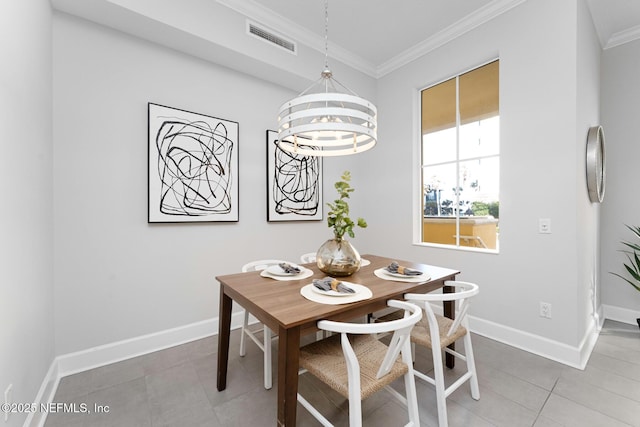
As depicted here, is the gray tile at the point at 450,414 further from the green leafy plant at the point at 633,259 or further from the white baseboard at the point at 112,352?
the green leafy plant at the point at 633,259

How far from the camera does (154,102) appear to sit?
7.54ft

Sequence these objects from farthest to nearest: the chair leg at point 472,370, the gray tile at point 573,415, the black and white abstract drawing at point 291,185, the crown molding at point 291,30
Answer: the black and white abstract drawing at point 291,185 → the crown molding at point 291,30 → the chair leg at point 472,370 → the gray tile at point 573,415

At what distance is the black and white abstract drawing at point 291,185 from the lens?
2.95 meters

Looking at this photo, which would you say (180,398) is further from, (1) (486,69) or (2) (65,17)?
(1) (486,69)

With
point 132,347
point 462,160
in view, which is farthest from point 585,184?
point 132,347

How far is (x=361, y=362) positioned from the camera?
133cm

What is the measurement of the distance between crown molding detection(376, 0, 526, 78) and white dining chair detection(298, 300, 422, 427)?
8.99 ft

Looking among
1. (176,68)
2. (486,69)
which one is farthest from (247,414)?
(486,69)

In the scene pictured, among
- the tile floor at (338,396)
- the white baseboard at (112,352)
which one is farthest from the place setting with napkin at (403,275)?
the white baseboard at (112,352)

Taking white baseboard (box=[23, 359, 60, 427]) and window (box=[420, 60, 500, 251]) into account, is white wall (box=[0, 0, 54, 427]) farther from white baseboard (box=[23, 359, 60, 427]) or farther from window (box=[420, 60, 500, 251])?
window (box=[420, 60, 500, 251])

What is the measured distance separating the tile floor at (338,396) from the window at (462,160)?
111 cm

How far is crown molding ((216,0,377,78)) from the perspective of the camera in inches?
95.6

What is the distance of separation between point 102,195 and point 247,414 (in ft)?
6.04

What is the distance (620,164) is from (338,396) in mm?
3549
